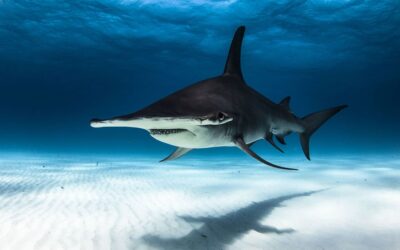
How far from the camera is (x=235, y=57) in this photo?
4898mm

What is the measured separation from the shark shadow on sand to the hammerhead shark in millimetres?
1024

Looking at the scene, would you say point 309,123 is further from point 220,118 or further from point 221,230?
point 220,118

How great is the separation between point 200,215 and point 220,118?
2.38m

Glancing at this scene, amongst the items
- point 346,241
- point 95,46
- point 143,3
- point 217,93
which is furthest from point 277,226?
point 95,46

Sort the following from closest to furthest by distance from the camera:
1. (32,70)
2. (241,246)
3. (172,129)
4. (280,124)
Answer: (172,129) < (241,246) < (280,124) < (32,70)

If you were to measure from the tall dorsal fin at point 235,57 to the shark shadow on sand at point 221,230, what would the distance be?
2.28 meters

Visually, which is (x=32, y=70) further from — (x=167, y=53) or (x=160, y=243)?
(x=160, y=243)

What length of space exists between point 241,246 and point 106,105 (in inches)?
3917

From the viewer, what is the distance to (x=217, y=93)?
3.88m

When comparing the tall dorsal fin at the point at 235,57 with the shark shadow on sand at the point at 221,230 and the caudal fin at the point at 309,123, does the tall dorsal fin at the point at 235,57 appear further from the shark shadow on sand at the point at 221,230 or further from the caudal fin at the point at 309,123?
the shark shadow on sand at the point at 221,230

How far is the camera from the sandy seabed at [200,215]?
342cm

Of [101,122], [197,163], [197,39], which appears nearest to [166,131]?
[101,122]

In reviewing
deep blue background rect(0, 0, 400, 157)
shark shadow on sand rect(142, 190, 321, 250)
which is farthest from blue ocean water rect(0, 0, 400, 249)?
A: deep blue background rect(0, 0, 400, 157)

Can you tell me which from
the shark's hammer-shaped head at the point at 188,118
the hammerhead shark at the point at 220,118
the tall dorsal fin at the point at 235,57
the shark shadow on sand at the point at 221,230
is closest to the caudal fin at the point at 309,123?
the hammerhead shark at the point at 220,118
